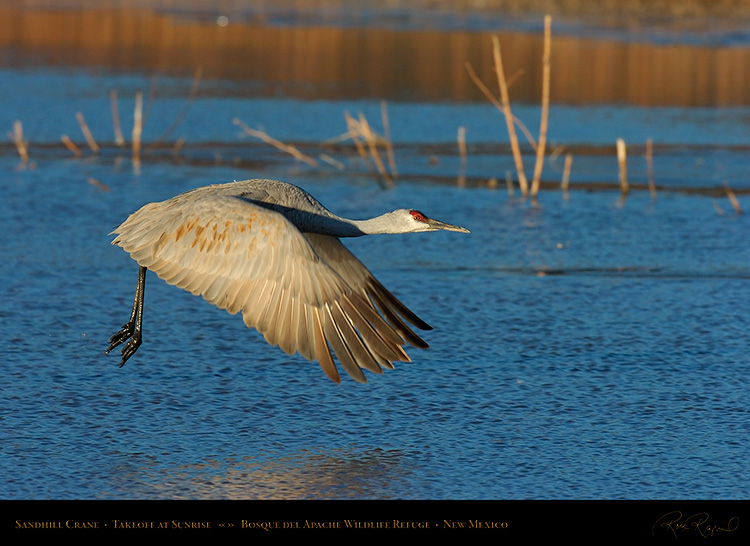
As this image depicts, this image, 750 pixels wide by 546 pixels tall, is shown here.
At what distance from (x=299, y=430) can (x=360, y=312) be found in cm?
65

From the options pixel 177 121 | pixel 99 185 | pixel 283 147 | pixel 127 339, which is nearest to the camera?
pixel 127 339

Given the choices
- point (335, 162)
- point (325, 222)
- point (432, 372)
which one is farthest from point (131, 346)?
point (335, 162)

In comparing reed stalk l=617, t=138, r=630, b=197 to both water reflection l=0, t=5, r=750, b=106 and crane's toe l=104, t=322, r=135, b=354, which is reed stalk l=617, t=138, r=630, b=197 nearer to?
crane's toe l=104, t=322, r=135, b=354

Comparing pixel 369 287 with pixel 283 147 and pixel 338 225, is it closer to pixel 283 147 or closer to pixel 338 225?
pixel 338 225

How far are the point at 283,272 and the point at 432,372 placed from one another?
140 centimetres

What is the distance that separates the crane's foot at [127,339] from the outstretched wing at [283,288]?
731mm

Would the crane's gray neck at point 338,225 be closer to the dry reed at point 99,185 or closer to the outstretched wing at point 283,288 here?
the outstretched wing at point 283,288

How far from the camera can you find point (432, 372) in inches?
253

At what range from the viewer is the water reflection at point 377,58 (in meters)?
18.3

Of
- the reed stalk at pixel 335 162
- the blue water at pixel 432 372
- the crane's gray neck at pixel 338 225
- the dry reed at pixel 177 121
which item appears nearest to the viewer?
the blue water at pixel 432 372

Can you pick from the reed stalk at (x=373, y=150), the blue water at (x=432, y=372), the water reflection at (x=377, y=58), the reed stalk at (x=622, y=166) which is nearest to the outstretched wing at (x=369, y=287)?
the blue water at (x=432, y=372)

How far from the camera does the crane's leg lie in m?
6.28
